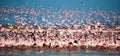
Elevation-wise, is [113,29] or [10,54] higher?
[113,29]

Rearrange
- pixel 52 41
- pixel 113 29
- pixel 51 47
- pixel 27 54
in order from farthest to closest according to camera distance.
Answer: pixel 113 29, pixel 52 41, pixel 51 47, pixel 27 54

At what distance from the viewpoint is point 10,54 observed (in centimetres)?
6681

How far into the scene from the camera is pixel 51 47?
83125 millimetres

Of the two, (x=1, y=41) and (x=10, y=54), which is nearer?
(x=10, y=54)

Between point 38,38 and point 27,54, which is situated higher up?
point 38,38

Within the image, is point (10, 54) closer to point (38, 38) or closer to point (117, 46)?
point (117, 46)

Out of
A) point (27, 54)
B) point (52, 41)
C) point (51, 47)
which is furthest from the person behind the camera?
point (52, 41)

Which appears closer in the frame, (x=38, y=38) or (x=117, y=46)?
(x=117, y=46)

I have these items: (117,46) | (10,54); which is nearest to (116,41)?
(117,46)

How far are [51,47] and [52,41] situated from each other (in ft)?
26.5

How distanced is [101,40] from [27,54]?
29863 mm

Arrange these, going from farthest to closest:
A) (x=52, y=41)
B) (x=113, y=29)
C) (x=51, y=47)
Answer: (x=113, y=29) → (x=52, y=41) → (x=51, y=47)

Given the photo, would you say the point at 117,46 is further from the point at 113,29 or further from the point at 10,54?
the point at 113,29

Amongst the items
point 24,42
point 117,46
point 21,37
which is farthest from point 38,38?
point 117,46
